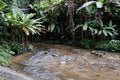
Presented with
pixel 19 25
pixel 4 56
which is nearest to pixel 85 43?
pixel 19 25

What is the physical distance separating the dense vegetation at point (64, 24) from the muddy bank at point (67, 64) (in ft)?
1.92

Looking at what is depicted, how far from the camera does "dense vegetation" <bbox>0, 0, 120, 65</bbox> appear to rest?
10.0 m

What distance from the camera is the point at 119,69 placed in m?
8.23

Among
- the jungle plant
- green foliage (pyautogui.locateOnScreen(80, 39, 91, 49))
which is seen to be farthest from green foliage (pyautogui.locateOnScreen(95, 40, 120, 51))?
the jungle plant

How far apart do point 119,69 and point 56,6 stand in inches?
196

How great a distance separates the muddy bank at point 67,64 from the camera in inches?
299

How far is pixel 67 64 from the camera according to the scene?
8.82 metres

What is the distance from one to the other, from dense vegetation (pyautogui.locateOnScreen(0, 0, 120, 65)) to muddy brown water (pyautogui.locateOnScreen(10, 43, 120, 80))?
1.97 ft

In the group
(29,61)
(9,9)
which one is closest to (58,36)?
(9,9)

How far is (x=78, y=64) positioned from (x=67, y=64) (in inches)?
14.5

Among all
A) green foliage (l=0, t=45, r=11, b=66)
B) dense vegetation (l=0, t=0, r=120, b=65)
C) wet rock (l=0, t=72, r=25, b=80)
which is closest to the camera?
wet rock (l=0, t=72, r=25, b=80)

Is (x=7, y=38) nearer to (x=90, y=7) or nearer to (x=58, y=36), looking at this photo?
(x=58, y=36)

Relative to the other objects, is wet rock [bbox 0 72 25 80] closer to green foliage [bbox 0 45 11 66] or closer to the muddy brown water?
the muddy brown water

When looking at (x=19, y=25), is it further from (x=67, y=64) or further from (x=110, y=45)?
(x=110, y=45)
